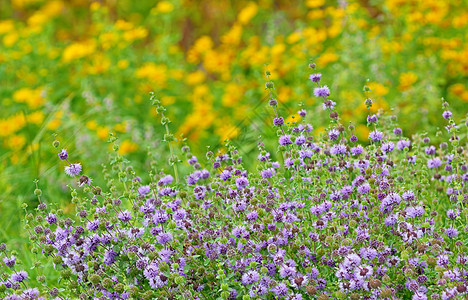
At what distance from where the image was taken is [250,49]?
21.4ft

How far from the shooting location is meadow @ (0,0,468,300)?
94.2 inches

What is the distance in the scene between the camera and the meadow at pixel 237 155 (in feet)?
7.85

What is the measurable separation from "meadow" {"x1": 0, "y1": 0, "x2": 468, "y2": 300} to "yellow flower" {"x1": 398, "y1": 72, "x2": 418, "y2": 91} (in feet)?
0.05

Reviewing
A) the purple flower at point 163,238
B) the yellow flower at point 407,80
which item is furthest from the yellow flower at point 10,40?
the purple flower at point 163,238

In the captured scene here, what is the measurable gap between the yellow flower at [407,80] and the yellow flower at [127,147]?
2231 mm

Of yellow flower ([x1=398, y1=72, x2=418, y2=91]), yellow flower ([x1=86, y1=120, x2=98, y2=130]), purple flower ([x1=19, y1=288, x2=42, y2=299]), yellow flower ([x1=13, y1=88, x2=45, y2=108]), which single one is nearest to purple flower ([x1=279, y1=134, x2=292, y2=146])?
purple flower ([x1=19, y1=288, x2=42, y2=299])

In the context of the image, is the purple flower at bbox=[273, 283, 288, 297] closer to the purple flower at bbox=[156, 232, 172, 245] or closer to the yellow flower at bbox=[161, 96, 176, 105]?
the purple flower at bbox=[156, 232, 172, 245]

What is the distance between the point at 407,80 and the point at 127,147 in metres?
2.33

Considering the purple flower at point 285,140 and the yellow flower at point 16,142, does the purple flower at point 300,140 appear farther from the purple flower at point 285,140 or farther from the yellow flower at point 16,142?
the yellow flower at point 16,142

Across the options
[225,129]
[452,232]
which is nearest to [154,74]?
[225,129]

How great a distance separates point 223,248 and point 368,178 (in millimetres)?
656

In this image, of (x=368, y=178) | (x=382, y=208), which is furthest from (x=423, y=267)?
(x=368, y=178)

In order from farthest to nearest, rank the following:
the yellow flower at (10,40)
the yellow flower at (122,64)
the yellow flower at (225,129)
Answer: the yellow flower at (10,40), the yellow flower at (122,64), the yellow flower at (225,129)

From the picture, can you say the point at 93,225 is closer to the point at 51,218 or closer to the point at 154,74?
the point at 51,218
